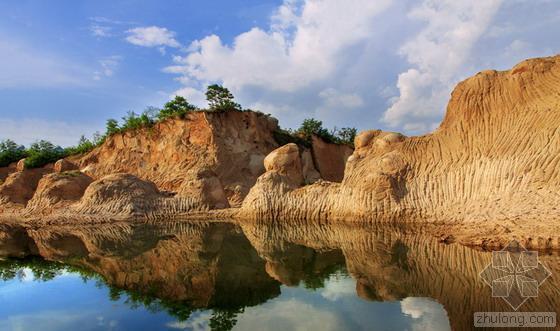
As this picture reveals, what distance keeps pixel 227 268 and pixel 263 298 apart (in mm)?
2260

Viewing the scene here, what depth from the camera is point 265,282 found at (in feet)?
26.3

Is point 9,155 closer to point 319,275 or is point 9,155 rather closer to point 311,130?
point 311,130

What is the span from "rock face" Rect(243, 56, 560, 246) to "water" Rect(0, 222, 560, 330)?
7.41 ft

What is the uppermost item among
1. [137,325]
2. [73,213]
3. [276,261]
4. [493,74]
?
[493,74]

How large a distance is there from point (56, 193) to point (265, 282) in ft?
57.2

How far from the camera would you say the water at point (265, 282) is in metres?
5.96

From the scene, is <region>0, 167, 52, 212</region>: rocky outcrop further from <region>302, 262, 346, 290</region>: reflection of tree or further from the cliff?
<region>302, 262, 346, 290</region>: reflection of tree

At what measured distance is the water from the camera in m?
5.96

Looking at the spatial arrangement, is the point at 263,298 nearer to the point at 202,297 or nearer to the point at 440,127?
the point at 202,297

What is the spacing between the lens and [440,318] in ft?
18.6

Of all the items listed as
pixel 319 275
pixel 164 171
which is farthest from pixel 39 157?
pixel 319 275

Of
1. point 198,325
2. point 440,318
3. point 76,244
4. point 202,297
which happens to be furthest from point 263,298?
point 76,244

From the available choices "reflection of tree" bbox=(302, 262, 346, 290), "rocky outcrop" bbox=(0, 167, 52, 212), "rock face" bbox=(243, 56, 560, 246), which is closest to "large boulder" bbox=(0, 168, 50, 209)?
"rocky outcrop" bbox=(0, 167, 52, 212)

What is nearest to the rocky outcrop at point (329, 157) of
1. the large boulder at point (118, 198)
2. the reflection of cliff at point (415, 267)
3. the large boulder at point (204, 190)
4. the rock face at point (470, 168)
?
the large boulder at point (204, 190)
